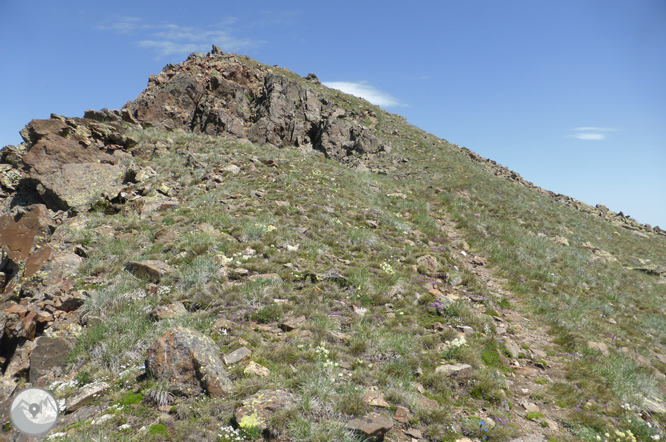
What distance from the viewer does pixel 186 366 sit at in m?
5.28

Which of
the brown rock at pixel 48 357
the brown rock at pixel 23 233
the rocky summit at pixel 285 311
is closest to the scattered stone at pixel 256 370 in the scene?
the rocky summit at pixel 285 311

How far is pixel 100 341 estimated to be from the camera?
624 centimetres

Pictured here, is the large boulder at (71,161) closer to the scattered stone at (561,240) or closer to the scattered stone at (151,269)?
the scattered stone at (151,269)

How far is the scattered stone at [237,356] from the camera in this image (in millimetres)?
5965

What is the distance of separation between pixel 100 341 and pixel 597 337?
13856mm

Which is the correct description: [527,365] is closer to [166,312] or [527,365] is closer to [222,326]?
[222,326]

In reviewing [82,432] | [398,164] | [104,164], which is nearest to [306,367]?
[82,432]

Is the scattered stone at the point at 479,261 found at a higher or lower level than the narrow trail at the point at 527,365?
higher

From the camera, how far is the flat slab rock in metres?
4.64

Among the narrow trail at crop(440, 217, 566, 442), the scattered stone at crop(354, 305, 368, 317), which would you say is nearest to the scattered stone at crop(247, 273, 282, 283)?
the scattered stone at crop(354, 305, 368, 317)

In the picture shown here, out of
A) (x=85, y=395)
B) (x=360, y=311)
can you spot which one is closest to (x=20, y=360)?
(x=85, y=395)

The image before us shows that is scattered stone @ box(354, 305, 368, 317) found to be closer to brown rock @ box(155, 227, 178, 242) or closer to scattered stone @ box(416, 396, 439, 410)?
scattered stone @ box(416, 396, 439, 410)

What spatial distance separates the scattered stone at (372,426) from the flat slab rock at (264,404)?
105cm

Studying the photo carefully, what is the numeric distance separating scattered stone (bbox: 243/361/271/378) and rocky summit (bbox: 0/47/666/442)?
0.06m
